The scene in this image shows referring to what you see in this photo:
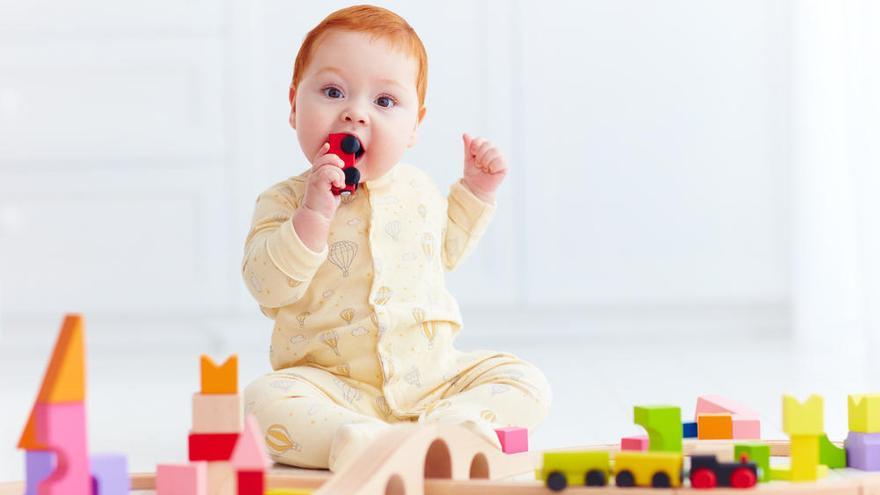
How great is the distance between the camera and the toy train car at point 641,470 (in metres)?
0.71

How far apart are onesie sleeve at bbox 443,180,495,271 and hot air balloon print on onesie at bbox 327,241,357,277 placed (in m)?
0.14

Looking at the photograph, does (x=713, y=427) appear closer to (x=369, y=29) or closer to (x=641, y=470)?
(x=641, y=470)

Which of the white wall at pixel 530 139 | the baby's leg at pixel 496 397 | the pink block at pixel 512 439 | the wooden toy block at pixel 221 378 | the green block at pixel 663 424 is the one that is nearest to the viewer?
the wooden toy block at pixel 221 378

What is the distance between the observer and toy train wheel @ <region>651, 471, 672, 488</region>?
2.34 ft

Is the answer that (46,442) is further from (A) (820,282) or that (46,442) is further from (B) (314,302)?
(A) (820,282)

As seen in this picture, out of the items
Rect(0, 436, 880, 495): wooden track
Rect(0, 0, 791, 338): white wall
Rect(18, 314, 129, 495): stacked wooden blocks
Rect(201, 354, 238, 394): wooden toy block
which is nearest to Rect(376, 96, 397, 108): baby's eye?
Rect(0, 436, 880, 495): wooden track

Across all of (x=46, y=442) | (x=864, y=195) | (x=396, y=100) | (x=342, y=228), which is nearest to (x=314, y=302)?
(x=342, y=228)

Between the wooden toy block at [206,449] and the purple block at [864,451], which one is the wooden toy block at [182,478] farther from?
the purple block at [864,451]

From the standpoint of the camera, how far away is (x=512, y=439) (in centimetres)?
97

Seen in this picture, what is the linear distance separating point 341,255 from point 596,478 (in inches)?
18.4

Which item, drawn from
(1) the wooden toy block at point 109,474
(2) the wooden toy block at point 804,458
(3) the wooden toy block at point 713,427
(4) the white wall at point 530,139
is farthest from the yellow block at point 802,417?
(4) the white wall at point 530,139

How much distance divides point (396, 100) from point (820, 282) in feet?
3.74

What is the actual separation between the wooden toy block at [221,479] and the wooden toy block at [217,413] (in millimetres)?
22

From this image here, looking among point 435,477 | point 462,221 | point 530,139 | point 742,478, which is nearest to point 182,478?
point 435,477
